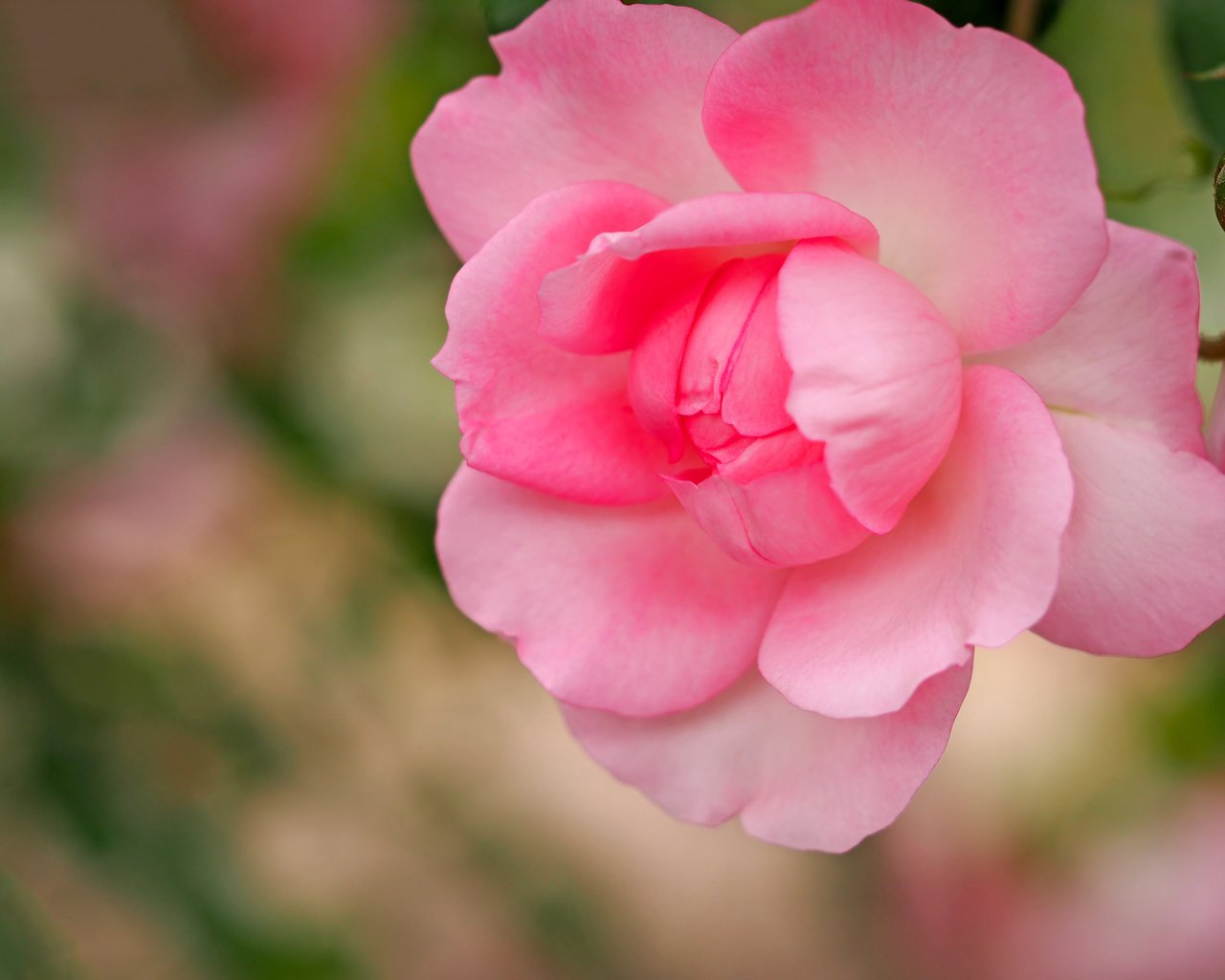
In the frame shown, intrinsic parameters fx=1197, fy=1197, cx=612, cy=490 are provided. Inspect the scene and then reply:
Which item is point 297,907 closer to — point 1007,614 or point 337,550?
point 337,550

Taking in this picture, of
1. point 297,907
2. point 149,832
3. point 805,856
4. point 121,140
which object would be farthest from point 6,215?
point 805,856

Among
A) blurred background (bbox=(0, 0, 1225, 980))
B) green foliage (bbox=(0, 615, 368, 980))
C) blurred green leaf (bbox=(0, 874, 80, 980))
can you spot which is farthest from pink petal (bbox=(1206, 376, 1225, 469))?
blurred green leaf (bbox=(0, 874, 80, 980))

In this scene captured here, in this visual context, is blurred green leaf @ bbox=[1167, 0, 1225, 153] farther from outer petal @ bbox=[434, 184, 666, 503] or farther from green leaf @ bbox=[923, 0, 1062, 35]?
outer petal @ bbox=[434, 184, 666, 503]

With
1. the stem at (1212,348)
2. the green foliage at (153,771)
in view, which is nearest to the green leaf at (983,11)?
the stem at (1212,348)

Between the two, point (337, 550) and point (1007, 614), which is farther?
point (337, 550)

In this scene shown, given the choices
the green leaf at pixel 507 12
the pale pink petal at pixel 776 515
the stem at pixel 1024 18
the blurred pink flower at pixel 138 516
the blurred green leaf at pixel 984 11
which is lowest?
the blurred pink flower at pixel 138 516

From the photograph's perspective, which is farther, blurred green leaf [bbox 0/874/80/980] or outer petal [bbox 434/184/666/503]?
blurred green leaf [bbox 0/874/80/980]

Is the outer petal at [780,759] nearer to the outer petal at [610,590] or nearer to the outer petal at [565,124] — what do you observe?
the outer petal at [610,590]
